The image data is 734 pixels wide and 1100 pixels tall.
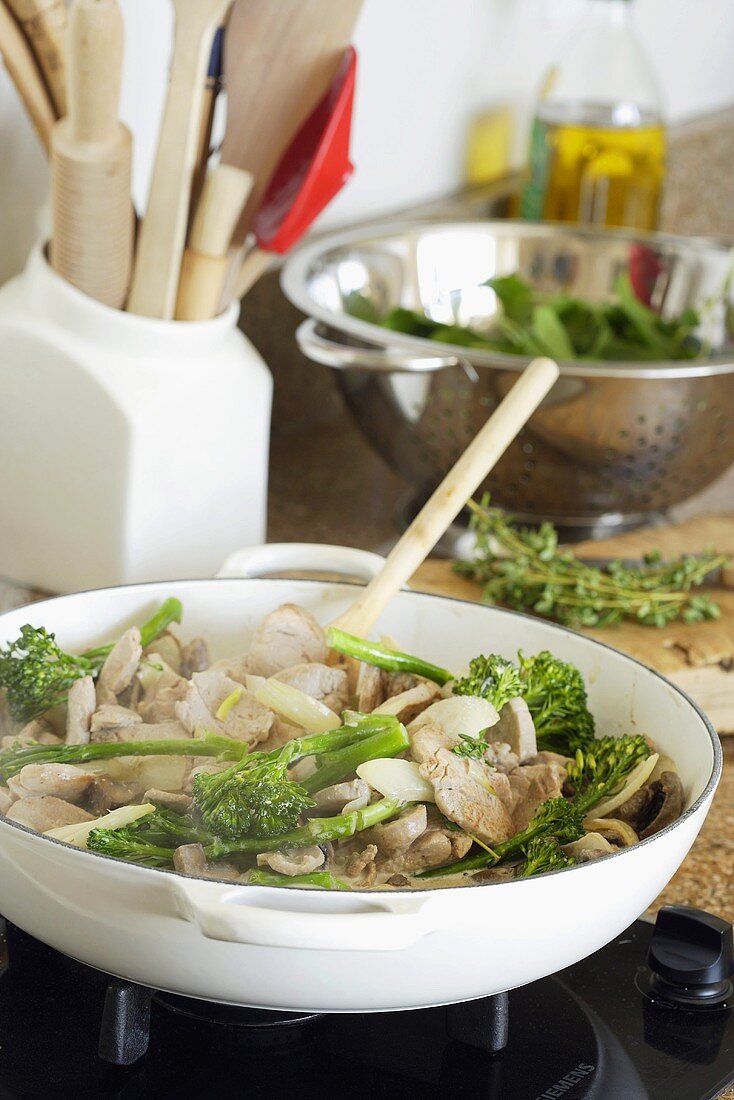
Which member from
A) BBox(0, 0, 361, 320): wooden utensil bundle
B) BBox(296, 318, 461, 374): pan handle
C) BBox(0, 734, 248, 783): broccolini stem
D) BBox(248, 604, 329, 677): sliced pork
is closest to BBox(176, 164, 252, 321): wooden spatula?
BBox(0, 0, 361, 320): wooden utensil bundle

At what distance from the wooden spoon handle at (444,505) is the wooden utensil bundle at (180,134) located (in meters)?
0.27

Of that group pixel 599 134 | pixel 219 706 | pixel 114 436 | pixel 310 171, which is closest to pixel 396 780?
pixel 219 706

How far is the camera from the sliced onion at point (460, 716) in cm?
68

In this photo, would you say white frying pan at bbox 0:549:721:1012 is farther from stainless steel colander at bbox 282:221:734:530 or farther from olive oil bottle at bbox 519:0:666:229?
olive oil bottle at bbox 519:0:666:229

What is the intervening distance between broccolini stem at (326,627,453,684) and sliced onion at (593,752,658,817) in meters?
0.12

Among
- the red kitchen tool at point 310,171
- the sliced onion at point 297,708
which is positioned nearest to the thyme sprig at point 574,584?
the red kitchen tool at point 310,171

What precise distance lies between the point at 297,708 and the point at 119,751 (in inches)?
3.9

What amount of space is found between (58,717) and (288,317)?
807 mm

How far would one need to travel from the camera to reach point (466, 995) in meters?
0.56

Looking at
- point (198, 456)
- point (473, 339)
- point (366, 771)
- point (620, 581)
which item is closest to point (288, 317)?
point (473, 339)

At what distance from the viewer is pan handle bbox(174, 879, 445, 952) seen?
49 centimetres

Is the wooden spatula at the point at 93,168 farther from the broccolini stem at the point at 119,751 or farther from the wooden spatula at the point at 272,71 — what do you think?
the broccolini stem at the point at 119,751

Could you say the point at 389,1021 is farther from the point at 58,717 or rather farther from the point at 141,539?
the point at 141,539

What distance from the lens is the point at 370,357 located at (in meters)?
1.12
